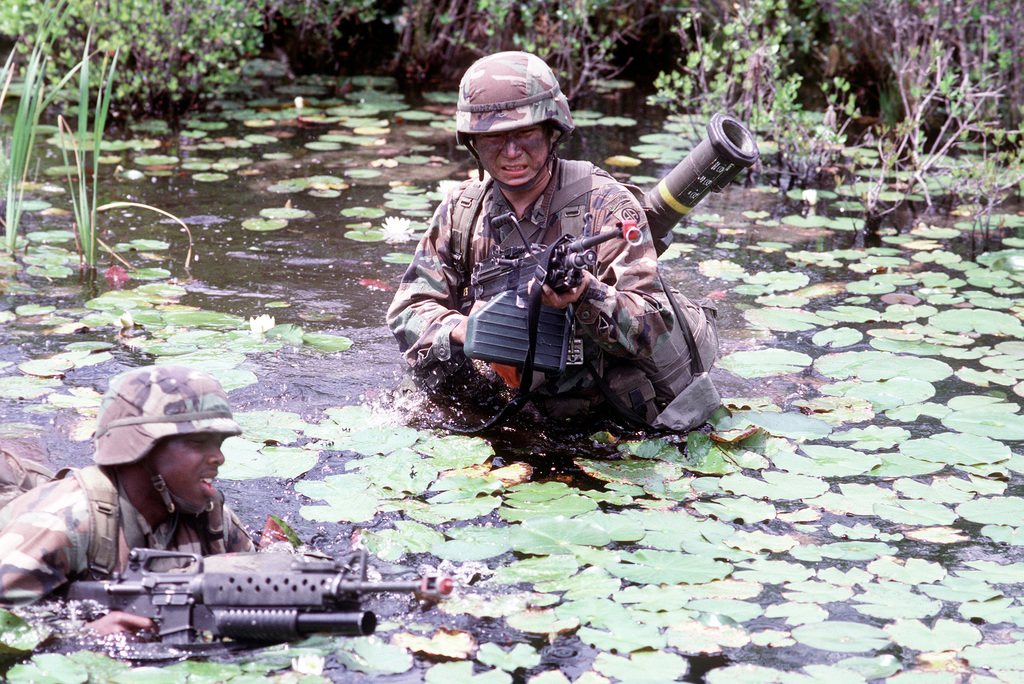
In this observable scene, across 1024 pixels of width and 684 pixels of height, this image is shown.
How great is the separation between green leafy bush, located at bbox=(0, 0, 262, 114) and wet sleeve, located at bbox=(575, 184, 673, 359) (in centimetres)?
503

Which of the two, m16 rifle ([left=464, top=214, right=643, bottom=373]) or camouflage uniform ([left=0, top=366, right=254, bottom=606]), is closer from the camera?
camouflage uniform ([left=0, top=366, right=254, bottom=606])

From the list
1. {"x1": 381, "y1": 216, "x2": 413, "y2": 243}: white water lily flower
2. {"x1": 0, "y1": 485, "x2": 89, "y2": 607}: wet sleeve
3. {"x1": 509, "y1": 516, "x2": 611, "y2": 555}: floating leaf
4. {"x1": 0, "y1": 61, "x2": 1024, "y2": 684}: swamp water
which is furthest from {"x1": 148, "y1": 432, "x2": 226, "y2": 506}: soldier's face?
{"x1": 381, "y1": 216, "x2": 413, "y2": 243}: white water lily flower

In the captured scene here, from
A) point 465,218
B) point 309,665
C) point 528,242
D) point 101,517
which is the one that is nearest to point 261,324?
point 465,218

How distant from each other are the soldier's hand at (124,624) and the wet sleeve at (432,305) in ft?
5.47

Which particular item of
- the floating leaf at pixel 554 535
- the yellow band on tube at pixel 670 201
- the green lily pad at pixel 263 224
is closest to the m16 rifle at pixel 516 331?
the floating leaf at pixel 554 535

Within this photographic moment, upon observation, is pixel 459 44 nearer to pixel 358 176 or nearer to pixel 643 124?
pixel 643 124

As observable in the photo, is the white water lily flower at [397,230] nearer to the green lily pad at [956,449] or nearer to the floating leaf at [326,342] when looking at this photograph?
the floating leaf at [326,342]

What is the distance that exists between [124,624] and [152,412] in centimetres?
57

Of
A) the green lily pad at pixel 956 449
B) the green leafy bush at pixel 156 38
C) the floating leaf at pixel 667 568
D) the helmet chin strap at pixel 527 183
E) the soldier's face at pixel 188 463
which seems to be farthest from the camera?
the green leafy bush at pixel 156 38

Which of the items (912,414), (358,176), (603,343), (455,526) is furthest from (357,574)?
(358,176)

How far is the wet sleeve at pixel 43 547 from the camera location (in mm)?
2799

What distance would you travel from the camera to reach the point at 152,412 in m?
2.91

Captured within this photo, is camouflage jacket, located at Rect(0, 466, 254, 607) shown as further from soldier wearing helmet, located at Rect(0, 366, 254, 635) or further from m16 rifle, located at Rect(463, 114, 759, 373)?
m16 rifle, located at Rect(463, 114, 759, 373)

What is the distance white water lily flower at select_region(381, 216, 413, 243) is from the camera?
594 centimetres
